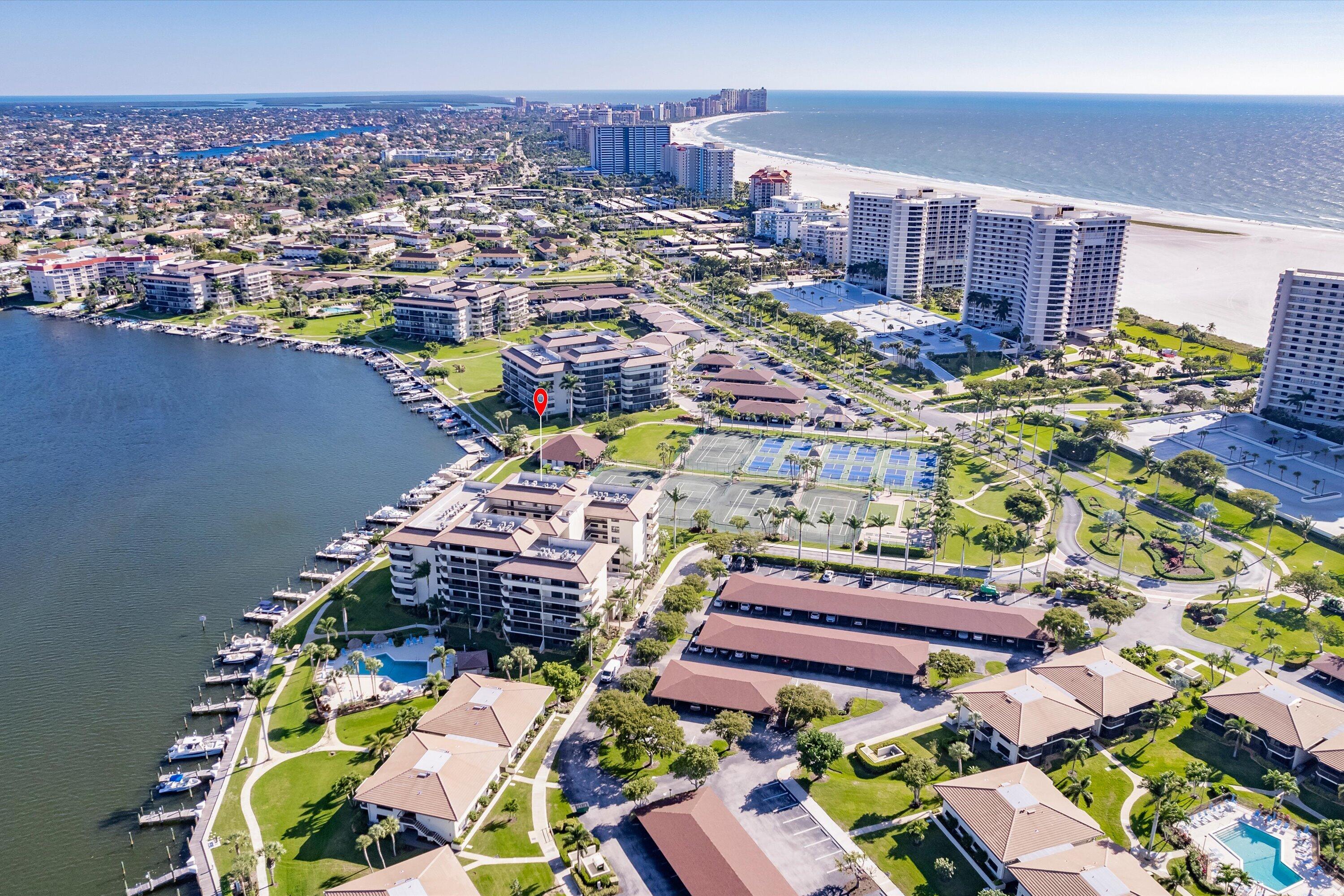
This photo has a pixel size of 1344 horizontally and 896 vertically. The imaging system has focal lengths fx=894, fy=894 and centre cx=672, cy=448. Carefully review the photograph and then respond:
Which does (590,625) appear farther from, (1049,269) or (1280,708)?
(1049,269)

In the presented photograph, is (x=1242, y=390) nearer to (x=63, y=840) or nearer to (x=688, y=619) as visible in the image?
(x=688, y=619)

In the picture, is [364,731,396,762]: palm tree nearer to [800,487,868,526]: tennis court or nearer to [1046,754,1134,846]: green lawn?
[1046,754,1134,846]: green lawn

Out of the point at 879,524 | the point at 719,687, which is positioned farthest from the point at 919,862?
the point at 879,524

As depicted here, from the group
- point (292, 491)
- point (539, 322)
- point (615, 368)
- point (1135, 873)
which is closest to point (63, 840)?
point (292, 491)

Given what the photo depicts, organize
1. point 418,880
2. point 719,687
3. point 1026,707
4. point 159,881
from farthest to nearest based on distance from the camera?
point 719,687, point 1026,707, point 159,881, point 418,880

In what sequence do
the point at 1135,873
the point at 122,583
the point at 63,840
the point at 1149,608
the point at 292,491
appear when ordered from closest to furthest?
1. the point at 1135,873
2. the point at 63,840
3. the point at 1149,608
4. the point at 122,583
5. the point at 292,491

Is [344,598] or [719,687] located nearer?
[719,687]
